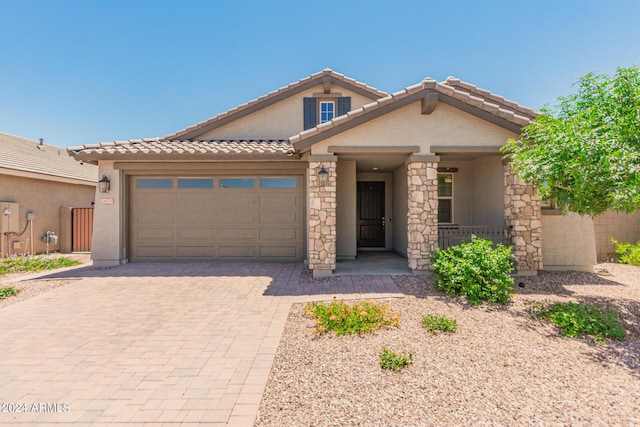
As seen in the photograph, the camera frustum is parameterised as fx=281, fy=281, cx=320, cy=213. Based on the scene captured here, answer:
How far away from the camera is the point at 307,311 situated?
4828 mm

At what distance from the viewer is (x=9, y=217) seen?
33.2ft

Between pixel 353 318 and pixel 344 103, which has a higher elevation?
pixel 344 103

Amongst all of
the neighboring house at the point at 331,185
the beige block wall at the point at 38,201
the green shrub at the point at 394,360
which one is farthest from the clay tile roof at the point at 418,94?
the beige block wall at the point at 38,201

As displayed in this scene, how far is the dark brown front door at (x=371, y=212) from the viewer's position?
36.1 feet

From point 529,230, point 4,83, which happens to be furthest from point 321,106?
point 4,83

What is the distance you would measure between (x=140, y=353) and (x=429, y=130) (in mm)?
7114

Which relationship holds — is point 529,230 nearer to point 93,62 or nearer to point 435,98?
point 435,98

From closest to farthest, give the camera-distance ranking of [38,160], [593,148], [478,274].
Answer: [593,148]
[478,274]
[38,160]

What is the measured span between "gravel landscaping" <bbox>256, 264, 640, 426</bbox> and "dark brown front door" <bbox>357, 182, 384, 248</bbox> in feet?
20.6

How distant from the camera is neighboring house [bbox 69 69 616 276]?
22.6 ft

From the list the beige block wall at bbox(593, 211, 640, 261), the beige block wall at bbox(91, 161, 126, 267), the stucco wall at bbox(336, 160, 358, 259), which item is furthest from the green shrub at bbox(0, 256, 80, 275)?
the beige block wall at bbox(593, 211, 640, 261)

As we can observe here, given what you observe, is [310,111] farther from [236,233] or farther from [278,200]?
[236,233]

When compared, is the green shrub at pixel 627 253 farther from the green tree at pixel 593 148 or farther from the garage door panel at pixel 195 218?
the garage door panel at pixel 195 218

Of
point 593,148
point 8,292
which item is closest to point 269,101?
point 8,292
